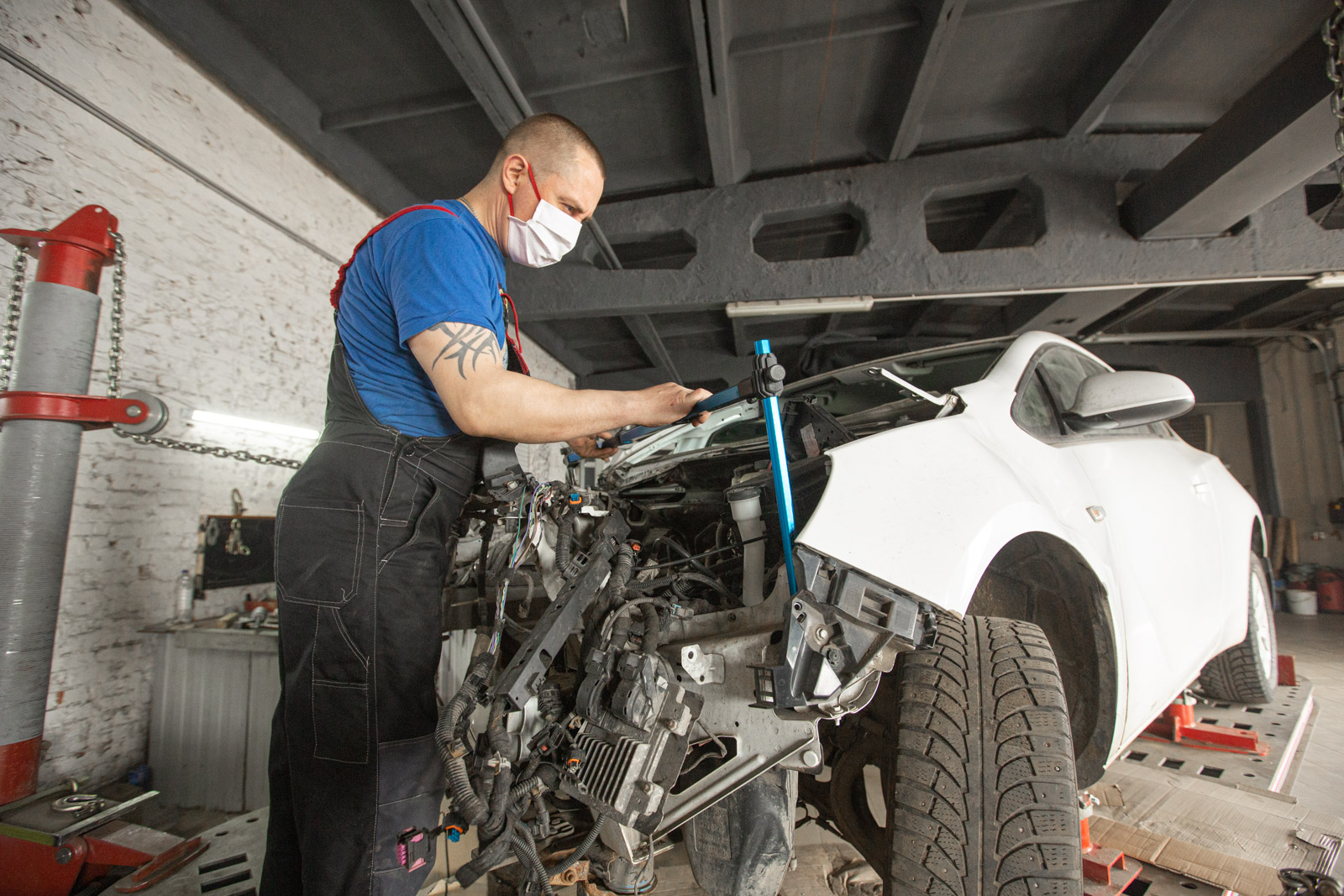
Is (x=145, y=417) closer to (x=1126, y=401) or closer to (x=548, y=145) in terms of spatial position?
(x=548, y=145)

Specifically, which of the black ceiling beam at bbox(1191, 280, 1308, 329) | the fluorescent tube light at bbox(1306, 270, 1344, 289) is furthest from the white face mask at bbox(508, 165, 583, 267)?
the black ceiling beam at bbox(1191, 280, 1308, 329)

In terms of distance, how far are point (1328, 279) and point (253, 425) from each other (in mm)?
7447

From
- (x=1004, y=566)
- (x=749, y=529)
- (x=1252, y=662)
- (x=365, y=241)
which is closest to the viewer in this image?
(x=365, y=241)

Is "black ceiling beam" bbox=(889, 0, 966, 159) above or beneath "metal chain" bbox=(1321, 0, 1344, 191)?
above

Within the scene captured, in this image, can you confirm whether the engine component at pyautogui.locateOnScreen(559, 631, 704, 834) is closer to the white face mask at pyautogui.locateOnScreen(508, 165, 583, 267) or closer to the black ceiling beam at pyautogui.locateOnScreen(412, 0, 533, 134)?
the white face mask at pyautogui.locateOnScreen(508, 165, 583, 267)

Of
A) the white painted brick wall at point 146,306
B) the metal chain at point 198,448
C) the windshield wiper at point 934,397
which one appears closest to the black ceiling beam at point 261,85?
the white painted brick wall at point 146,306

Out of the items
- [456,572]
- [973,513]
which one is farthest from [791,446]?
[456,572]

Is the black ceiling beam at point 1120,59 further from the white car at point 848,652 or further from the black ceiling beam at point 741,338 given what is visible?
the black ceiling beam at point 741,338

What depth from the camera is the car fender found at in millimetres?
1208

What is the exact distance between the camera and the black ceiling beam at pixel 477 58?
2695 millimetres

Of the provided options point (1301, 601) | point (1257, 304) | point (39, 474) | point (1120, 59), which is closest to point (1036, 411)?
point (1120, 59)

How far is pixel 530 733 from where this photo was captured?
1330 mm

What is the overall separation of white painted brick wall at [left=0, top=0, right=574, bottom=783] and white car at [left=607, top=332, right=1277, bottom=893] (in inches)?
91.7

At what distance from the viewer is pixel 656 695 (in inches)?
48.8
